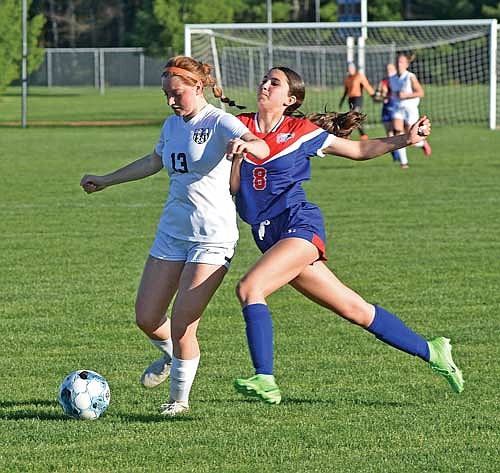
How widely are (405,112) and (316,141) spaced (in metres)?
18.4

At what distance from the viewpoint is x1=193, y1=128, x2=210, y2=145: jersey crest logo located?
19.9 feet

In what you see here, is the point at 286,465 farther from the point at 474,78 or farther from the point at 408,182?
the point at 474,78

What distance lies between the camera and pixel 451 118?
3903 cm

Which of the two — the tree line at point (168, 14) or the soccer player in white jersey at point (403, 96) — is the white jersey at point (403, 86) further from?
the tree line at point (168, 14)

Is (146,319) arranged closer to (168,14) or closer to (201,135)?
(201,135)

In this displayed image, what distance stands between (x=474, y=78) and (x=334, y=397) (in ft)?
Result: 116

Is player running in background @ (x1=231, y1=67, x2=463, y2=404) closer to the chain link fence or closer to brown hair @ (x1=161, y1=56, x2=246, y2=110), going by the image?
brown hair @ (x1=161, y1=56, x2=246, y2=110)

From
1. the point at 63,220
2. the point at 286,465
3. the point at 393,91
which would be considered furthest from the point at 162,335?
the point at 393,91

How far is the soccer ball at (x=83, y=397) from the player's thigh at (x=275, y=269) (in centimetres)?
91

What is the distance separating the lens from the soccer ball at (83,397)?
614cm

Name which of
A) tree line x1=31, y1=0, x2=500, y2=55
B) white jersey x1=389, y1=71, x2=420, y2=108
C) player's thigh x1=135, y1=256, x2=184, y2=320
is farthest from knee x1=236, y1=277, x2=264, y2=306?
tree line x1=31, y1=0, x2=500, y2=55

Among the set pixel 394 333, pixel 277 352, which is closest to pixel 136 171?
pixel 394 333

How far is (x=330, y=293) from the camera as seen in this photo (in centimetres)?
624

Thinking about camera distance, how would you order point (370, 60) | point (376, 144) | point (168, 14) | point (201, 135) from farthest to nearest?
point (168, 14) < point (370, 60) < point (376, 144) < point (201, 135)
